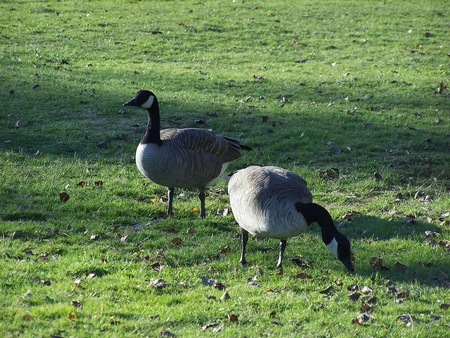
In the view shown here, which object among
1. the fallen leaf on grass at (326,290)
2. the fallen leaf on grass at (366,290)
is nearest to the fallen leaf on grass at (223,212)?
the fallen leaf on grass at (326,290)

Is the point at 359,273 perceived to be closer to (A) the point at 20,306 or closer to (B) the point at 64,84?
(A) the point at 20,306

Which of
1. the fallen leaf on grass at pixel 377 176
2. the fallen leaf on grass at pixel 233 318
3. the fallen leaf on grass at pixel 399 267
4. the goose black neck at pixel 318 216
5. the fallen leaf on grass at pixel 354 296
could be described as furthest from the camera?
the fallen leaf on grass at pixel 377 176

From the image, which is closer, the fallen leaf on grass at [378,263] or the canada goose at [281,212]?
the canada goose at [281,212]

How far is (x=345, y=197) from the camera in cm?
988

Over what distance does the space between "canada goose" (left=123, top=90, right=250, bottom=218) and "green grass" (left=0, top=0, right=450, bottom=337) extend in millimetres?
590

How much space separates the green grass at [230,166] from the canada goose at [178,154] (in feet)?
1.93

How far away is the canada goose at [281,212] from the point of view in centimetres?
690

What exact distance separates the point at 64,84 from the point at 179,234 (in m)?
8.64

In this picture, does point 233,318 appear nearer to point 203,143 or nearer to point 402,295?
point 402,295

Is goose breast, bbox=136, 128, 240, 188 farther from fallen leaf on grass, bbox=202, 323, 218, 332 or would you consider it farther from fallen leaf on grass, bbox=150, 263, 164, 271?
fallen leaf on grass, bbox=202, 323, 218, 332

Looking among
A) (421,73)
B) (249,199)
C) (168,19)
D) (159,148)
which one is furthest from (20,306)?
(168,19)

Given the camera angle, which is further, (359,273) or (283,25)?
(283,25)

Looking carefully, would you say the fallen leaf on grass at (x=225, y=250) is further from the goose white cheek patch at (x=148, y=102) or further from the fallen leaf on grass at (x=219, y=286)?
the goose white cheek patch at (x=148, y=102)

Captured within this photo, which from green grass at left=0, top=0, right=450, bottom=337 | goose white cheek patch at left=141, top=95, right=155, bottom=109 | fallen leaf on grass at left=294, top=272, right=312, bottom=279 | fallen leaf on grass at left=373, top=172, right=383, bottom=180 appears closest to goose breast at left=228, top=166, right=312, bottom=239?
fallen leaf on grass at left=294, top=272, right=312, bottom=279
